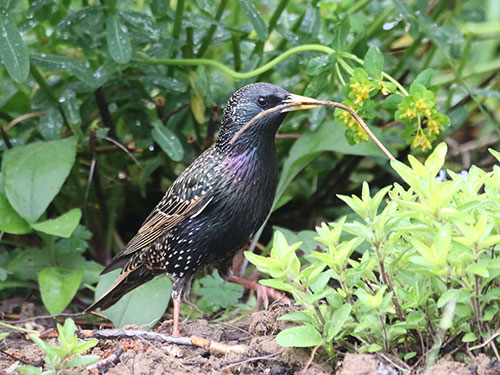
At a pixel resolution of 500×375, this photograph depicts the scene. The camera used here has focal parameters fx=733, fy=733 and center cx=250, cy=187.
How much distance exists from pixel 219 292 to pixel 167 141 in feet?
3.02

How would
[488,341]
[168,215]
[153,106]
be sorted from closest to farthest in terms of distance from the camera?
1. [488,341]
2. [168,215]
3. [153,106]

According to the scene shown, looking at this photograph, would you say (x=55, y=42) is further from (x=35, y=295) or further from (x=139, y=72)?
(x=35, y=295)

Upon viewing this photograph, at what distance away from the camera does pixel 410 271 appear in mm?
2344

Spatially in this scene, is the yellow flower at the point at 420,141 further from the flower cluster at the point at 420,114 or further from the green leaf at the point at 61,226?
the green leaf at the point at 61,226

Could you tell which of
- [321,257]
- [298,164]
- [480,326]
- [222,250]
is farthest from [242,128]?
[480,326]

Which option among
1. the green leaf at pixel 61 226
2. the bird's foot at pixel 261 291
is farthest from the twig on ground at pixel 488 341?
the green leaf at pixel 61 226

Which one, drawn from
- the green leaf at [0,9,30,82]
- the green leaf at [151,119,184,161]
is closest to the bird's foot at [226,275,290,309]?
the green leaf at [151,119,184,161]

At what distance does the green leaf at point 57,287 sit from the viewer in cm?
373

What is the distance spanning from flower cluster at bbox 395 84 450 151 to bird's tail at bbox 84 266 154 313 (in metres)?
1.49

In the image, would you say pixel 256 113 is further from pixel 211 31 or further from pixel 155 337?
pixel 155 337

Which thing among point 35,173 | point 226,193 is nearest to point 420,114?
point 226,193

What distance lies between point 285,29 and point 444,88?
1965 millimetres

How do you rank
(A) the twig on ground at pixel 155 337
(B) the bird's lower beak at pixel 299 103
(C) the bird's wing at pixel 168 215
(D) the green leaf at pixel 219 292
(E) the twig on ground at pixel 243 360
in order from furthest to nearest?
(D) the green leaf at pixel 219 292
(C) the bird's wing at pixel 168 215
(B) the bird's lower beak at pixel 299 103
(A) the twig on ground at pixel 155 337
(E) the twig on ground at pixel 243 360

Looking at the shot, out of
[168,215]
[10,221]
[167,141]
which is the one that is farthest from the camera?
[167,141]
